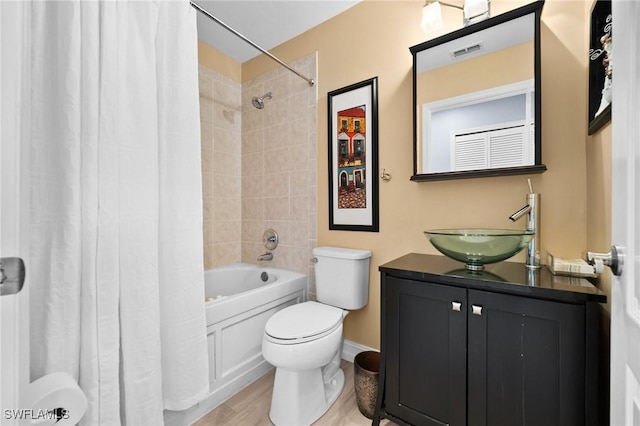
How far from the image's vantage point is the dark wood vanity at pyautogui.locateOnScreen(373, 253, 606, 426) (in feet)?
2.95

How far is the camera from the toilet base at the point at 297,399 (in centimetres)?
138

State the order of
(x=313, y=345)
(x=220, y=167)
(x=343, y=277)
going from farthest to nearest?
(x=220, y=167)
(x=343, y=277)
(x=313, y=345)

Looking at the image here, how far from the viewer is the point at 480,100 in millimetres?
1450

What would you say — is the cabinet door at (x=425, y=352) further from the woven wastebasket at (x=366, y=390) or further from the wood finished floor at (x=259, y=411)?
the wood finished floor at (x=259, y=411)

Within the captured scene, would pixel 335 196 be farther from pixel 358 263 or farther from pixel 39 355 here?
pixel 39 355

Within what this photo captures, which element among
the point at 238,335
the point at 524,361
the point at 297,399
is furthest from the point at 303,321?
the point at 524,361

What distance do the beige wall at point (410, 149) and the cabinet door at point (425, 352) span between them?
490 millimetres

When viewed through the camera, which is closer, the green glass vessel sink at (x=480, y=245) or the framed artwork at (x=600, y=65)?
the framed artwork at (x=600, y=65)

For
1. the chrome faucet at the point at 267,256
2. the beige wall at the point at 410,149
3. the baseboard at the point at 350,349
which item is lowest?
the baseboard at the point at 350,349

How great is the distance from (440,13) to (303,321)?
1.84 metres

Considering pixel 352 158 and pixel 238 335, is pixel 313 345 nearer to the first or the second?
pixel 238 335

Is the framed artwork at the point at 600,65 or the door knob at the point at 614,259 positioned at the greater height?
the framed artwork at the point at 600,65

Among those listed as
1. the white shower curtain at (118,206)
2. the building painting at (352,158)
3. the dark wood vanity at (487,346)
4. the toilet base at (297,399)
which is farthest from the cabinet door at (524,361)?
the white shower curtain at (118,206)

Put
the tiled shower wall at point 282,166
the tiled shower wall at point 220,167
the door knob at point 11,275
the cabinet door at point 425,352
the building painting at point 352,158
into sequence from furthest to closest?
the tiled shower wall at point 220,167
the tiled shower wall at point 282,166
the building painting at point 352,158
the cabinet door at point 425,352
the door knob at point 11,275
